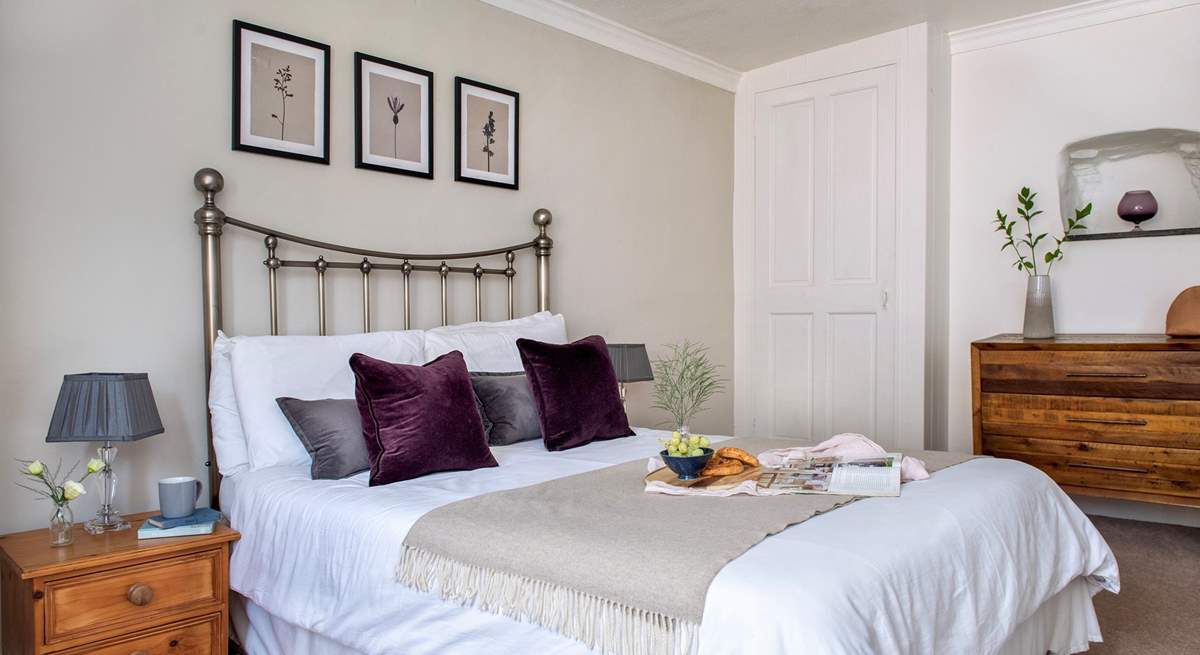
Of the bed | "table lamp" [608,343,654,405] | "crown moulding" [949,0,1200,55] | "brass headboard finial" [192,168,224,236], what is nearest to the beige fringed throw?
the bed

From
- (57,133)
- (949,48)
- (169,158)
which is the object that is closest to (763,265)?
(949,48)

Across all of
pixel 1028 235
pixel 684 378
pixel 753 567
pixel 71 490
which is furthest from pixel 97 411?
pixel 1028 235

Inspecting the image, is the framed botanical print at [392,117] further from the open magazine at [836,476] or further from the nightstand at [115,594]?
the open magazine at [836,476]

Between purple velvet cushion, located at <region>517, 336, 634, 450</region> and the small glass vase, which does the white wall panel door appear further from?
the small glass vase

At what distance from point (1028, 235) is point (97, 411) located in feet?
13.5

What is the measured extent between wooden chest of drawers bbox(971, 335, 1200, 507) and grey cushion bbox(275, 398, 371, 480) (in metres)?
2.86

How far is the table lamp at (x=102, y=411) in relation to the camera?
2078 mm

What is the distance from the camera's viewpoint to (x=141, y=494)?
8.29 feet

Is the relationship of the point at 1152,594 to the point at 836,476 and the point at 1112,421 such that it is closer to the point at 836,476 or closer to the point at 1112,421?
the point at 1112,421

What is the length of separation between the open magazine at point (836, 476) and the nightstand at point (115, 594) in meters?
1.48

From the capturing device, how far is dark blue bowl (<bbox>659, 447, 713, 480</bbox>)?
2.12 metres

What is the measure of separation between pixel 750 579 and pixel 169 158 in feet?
7.37

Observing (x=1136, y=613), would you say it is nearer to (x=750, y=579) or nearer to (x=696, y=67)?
(x=750, y=579)

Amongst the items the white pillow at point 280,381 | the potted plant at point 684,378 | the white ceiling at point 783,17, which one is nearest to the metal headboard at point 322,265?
the white pillow at point 280,381
